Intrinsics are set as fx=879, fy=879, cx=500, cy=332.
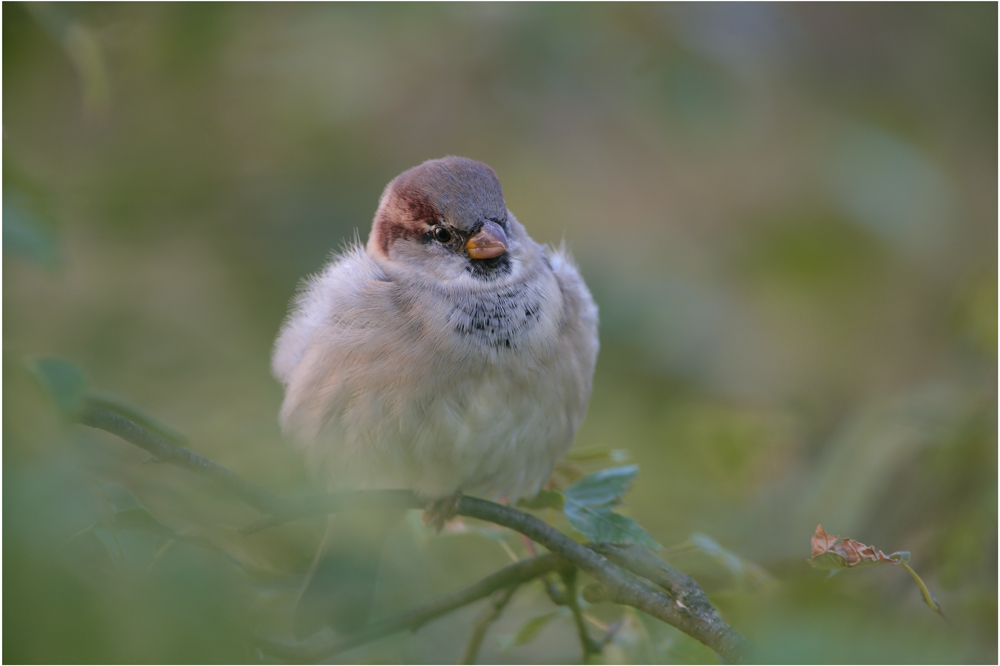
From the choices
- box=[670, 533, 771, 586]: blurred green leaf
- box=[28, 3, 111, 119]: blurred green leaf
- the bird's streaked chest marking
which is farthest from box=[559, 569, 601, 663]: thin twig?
box=[28, 3, 111, 119]: blurred green leaf

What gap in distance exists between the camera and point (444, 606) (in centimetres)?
152

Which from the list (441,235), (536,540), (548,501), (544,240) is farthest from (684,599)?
(544,240)

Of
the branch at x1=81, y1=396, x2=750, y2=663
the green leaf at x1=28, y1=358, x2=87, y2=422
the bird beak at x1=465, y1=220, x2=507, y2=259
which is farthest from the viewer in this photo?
the bird beak at x1=465, y1=220, x2=507, y2=259

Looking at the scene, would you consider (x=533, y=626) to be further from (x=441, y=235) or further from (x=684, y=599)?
(x=441, y=235)

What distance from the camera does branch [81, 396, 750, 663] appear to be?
3.72ft

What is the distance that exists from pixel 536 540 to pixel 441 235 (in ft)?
3.14

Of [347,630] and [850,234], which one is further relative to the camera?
[850,234]

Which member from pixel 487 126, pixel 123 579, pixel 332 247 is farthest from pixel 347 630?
pixel 487 126

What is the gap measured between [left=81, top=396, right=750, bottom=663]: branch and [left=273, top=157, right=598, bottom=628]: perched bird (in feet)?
1.13

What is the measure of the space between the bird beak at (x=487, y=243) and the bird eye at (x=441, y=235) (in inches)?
2.4

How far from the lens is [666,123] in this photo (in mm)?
2279

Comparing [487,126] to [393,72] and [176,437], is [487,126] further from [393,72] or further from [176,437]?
[176,437]

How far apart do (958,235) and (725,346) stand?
1.65m

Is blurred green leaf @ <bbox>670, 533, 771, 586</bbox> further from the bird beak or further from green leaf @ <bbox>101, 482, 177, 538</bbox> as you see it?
green leaf @ <bbox>101, 482, 177, 538</bbox>
